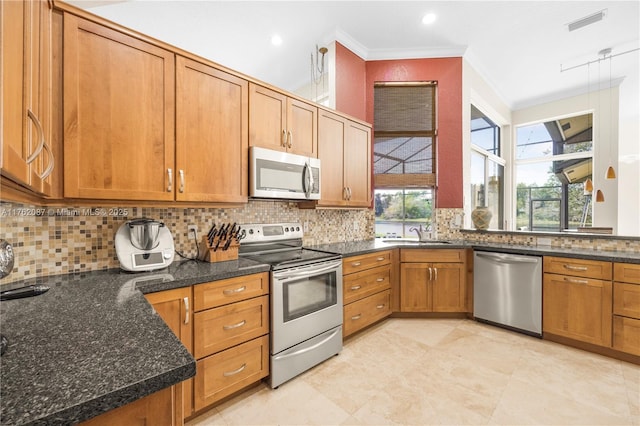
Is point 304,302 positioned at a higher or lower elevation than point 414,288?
higher

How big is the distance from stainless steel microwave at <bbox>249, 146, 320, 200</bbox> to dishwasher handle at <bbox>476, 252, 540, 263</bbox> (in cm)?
194

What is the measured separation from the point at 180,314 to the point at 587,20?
495 cm

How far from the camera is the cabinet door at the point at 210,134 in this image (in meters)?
1.88

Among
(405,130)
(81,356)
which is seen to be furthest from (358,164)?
(81,356)

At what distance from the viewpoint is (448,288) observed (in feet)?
10.4

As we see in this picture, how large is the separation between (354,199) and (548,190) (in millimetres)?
5067

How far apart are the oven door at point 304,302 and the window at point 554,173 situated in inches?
210

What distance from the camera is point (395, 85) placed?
374 cm

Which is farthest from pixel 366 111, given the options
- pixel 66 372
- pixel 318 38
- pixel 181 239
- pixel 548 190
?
pixel 548 190

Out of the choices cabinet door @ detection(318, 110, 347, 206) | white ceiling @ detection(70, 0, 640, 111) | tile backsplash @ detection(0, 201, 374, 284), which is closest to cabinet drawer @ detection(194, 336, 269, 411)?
tile backsplash @ detection(0, 201, 374, 284)

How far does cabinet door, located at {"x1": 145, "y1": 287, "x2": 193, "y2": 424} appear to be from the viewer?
4.97ft

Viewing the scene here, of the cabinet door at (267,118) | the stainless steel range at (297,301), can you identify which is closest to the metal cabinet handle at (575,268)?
the stainless steel range at (297,301)

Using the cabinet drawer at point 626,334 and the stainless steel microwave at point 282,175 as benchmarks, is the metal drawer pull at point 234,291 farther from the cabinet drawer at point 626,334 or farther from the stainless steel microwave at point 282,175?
the cabinet drawer at point 626,334

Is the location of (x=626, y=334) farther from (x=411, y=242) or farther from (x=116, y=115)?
(x=116, y=115)
